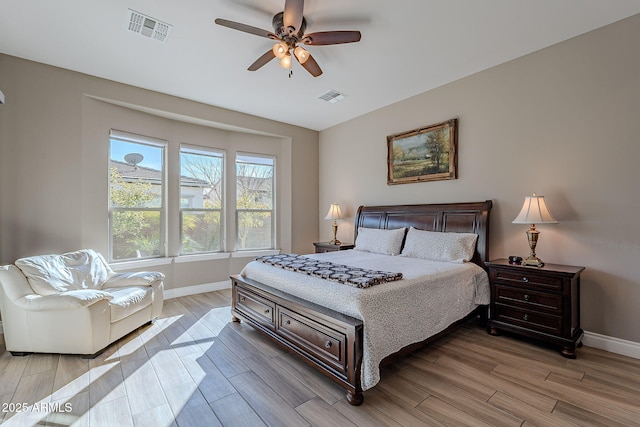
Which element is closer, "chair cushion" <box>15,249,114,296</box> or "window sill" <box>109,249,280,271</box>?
"chair cushion" <box>15,249,114,296</box>

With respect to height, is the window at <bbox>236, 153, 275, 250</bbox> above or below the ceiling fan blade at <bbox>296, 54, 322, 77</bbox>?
below

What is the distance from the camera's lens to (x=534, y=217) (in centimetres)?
271

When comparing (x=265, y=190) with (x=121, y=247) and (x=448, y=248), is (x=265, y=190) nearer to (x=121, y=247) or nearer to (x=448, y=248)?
(x=121, y=247)

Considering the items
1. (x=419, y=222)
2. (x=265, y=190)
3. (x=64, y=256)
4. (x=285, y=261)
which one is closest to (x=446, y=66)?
(x=419, y=222)

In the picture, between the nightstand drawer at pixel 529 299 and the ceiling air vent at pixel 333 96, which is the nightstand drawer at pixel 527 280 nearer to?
the nightstand drawer at pixel 529 299

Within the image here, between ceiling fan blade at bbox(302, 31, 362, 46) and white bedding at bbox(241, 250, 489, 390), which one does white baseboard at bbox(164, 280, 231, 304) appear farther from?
ceiling fan blade at bbox(302, 31, 362, 46)

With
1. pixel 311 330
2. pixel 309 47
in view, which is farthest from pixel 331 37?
pixel 311 330

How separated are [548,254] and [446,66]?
235 cm

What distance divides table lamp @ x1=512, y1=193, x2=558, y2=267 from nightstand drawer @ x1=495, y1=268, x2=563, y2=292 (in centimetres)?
13

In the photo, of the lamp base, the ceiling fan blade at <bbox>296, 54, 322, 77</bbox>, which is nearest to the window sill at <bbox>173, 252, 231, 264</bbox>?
the ceiling fan blade at <bbox>296, 54, 322, 77</bbox>

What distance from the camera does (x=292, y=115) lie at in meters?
4.96

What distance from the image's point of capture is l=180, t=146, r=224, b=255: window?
459cm

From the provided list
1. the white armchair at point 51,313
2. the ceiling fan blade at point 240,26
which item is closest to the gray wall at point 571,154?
the ceiling fan blade at point 240,26

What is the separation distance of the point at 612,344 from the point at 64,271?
527 cm
